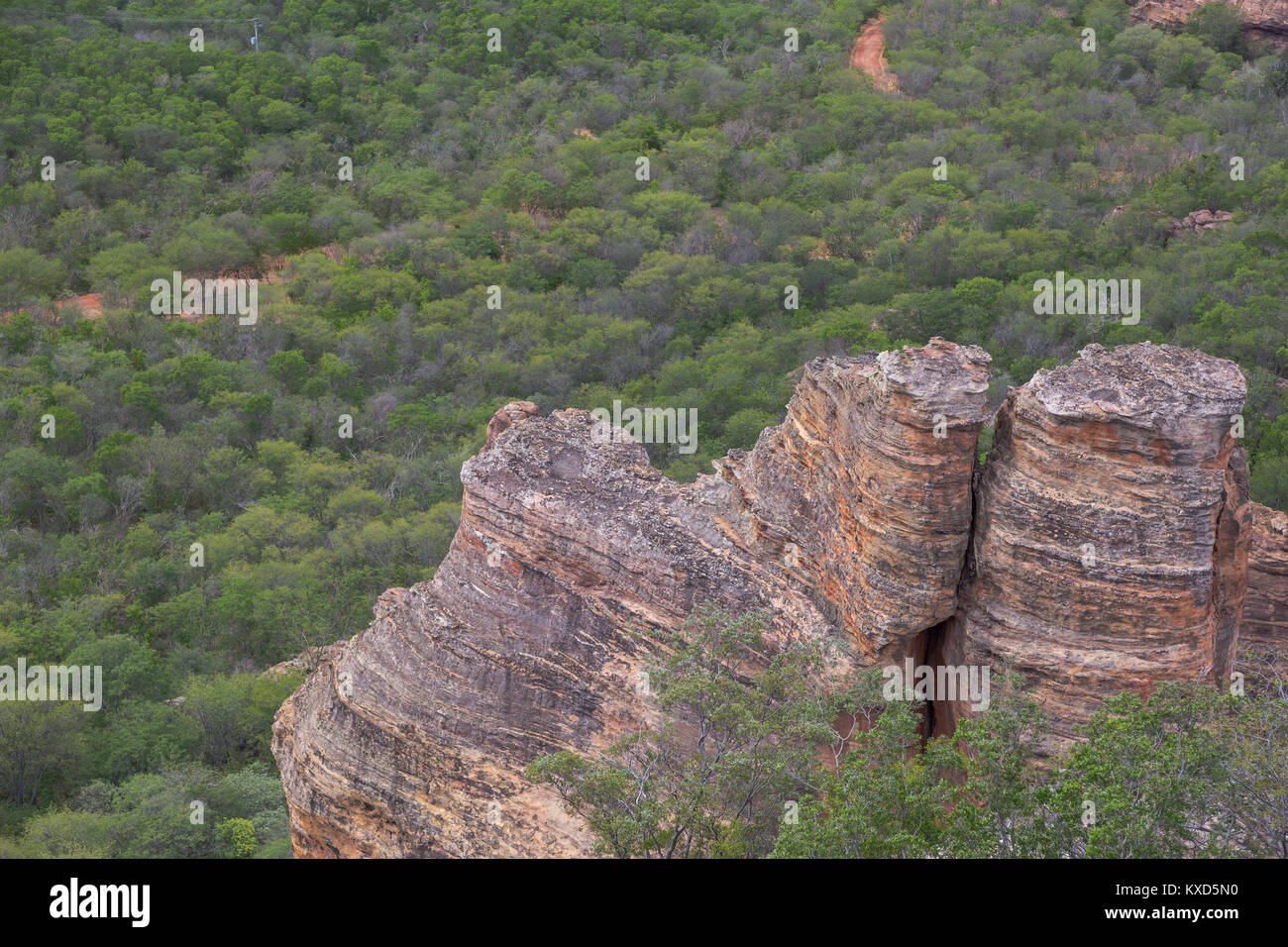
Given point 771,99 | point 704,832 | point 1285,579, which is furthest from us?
point 771,99

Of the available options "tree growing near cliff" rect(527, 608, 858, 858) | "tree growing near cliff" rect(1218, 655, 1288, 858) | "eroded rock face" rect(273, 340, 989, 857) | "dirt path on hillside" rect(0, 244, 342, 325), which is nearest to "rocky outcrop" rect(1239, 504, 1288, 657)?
"tree growing near cliff" rect(1218, 655, 1288, 858)

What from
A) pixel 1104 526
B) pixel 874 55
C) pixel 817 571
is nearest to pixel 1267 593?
pixel 1104 526

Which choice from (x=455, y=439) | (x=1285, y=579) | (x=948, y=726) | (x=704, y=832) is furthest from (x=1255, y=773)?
(x=455, y=439)

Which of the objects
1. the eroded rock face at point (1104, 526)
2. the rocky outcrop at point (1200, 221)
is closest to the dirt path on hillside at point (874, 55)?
the rocky outcrop at point (1200, 221)

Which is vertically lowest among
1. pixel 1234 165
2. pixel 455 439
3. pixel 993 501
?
pixel 455 439

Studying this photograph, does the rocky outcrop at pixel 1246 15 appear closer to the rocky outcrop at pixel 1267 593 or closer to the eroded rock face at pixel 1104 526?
the rocky outcrop at pixel 1267 593

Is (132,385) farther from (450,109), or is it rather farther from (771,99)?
(771,99)
